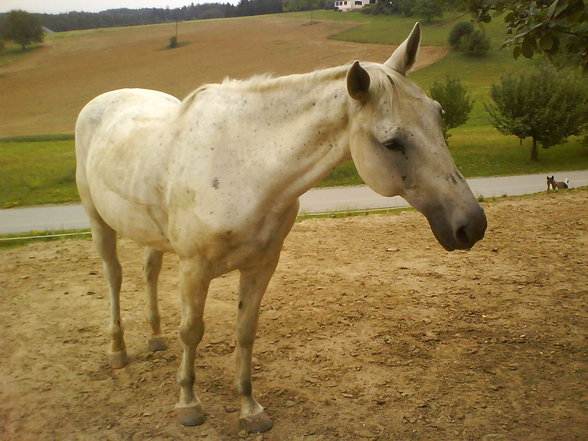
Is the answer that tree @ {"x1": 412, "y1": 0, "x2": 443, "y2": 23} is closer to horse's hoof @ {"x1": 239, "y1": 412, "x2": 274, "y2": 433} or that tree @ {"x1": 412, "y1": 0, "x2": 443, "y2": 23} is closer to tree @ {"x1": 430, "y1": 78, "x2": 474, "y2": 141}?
tree @ {"x1": 430, "y1": 78, "x2": 474, "y2": 141}

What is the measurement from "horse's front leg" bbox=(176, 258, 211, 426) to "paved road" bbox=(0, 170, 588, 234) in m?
6.11

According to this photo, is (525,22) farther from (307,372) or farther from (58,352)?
(58,352)

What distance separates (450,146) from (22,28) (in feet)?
39.4

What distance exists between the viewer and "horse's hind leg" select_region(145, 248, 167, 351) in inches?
172

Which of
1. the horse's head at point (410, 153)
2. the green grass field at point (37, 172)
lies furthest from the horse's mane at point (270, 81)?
the green grass field at point (37, 172)

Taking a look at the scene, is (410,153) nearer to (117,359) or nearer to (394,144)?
(394,144)

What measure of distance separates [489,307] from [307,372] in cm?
220

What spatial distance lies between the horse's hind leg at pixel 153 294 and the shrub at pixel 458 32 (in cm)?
1401

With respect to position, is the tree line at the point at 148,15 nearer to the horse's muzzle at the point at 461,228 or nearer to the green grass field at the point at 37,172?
the green grass field at the point at 37,172

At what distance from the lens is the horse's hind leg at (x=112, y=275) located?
4.00 m

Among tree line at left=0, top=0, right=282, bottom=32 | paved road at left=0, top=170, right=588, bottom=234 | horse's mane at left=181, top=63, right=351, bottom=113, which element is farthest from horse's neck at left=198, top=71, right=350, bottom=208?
tree line at left=0, top=0, right=282, bottom=32

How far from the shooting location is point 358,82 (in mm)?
2199

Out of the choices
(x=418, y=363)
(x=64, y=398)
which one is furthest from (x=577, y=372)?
(x=64, y=398)

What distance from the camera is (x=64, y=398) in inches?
147
